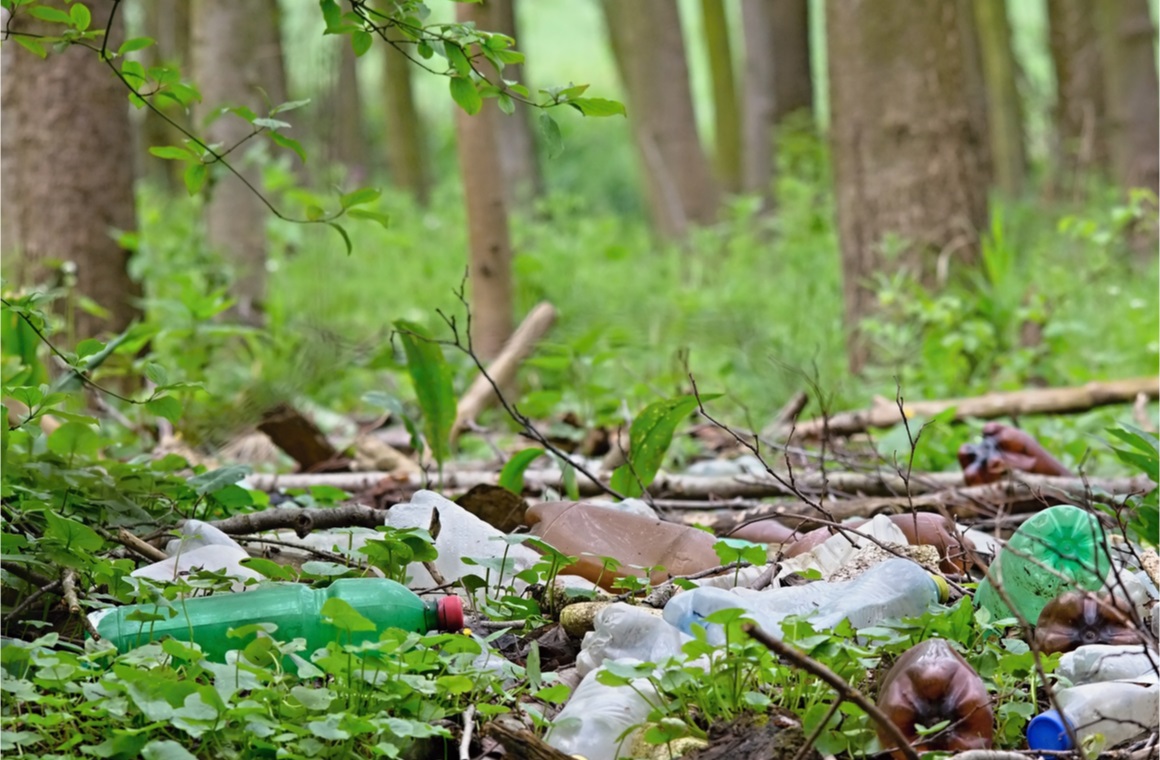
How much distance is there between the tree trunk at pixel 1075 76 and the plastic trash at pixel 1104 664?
982 cm

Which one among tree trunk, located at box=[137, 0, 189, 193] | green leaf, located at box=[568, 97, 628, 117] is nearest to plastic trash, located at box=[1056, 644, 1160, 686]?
green leaf, located at box=[568, 97, 628, 117]

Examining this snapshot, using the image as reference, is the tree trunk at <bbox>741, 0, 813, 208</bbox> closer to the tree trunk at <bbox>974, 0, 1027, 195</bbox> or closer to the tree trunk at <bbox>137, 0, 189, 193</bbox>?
the tree trunk at <bbox>974, 0, 1027, 195</bbox>

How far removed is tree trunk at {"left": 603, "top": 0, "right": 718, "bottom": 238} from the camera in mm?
10984

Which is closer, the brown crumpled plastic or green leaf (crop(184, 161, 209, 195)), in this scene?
green leaf (crop(184, 161, 209, 195))

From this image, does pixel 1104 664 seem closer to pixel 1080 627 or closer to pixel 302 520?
pixel 1080 627

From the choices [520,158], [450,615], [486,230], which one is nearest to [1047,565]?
[450,615]

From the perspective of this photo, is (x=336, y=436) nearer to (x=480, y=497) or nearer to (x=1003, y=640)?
(x=480, y=497)

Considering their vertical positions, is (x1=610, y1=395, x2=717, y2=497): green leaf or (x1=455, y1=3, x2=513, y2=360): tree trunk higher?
(x1=455, y1=3, x2=513, y2=360): tree trunk

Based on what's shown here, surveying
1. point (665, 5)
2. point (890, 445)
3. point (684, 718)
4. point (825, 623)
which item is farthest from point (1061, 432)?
Result: point (665, 5)

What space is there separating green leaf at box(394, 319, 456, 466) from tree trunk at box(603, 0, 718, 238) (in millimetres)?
7860

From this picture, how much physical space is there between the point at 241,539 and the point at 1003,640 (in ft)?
4.30

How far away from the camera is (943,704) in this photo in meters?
1.57

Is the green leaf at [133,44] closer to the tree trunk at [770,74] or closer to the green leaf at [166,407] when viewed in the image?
the green leaf at [166,407]

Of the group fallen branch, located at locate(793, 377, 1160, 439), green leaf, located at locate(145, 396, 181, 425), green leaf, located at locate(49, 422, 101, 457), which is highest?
green leaf, located at locate(145, 396, 181, 425)
